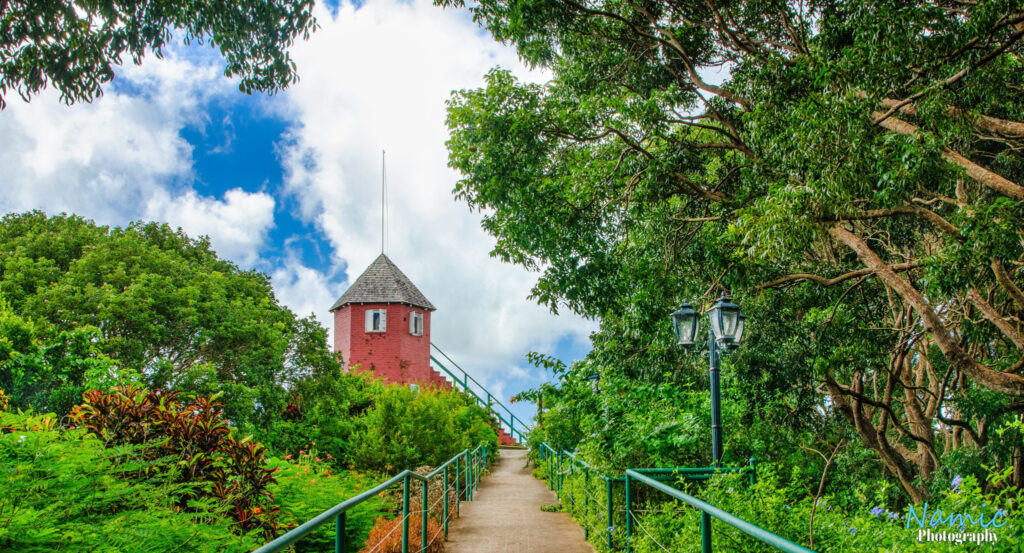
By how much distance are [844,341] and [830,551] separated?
7848 millimetres

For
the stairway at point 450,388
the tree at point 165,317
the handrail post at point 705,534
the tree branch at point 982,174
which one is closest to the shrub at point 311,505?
the handrail post at point 705,534

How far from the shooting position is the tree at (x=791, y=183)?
7.18 m

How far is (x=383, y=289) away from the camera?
3372 centimetres

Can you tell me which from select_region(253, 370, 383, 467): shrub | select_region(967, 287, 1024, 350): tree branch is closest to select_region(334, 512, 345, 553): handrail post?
select_region(967, 287, 1024, 350): tree branch

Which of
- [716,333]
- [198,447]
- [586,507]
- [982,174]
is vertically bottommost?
[586,507]

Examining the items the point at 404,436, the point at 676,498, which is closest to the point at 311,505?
the point at 676,498

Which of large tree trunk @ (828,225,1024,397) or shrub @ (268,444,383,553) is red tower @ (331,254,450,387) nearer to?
shrub @ (268,444,383,553)

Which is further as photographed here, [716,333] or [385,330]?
[385,330]

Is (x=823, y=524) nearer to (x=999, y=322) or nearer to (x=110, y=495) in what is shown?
(x=110, y=495)

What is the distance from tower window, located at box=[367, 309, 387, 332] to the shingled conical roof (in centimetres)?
56

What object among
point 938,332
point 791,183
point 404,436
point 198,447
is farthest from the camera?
point 404,436

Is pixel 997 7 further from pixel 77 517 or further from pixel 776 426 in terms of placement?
pixel 77 517

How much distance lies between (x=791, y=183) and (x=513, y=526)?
5.86 metres

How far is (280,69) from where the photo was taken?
40.5 feet
